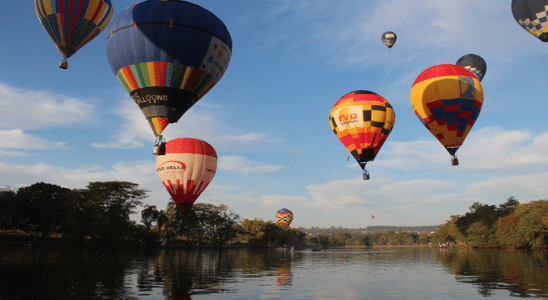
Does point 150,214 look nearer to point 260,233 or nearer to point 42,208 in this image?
point 42,208

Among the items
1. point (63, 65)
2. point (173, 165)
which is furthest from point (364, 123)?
point (63, 65)

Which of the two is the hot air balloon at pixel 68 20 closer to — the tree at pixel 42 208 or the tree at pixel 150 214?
the tree at pixel 42 208

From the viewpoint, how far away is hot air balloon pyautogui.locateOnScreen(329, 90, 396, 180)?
82.1 feet

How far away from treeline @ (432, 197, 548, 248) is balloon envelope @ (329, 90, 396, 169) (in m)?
39.5

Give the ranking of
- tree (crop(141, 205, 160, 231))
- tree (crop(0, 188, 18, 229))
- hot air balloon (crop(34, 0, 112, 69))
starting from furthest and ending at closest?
tree (crop(141, 205, 160, 231)) < tree (crop(0, 188, 18, 229)) < hot air balloon (crop(34, 0, 112, 69))

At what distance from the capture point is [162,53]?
1680cm

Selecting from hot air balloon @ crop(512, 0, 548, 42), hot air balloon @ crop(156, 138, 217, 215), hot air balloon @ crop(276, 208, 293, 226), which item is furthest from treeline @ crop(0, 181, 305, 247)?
hot air balloon @ crop(276, 208, 293, 226)

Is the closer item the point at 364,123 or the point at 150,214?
the point at 364,123

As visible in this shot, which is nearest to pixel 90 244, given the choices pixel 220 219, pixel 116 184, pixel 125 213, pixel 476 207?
pixel 125 213

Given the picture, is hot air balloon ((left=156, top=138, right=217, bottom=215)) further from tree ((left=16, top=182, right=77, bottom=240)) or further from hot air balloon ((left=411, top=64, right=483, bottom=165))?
tree ((left=16, top=182, right=77, bottom=240))

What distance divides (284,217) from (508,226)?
62.7 meters

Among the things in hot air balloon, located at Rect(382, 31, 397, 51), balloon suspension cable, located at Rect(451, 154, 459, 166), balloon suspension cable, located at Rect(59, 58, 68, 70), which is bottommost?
balloon suspension cable, located at Rect(451, 154, 459, 166)

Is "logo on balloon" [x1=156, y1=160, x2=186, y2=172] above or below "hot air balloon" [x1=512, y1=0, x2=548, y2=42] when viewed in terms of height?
below

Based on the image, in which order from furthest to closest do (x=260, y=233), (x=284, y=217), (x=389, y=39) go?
1. (x=284, y=217)
2. (x=260, y=233)
3. (x=389, y=39)
